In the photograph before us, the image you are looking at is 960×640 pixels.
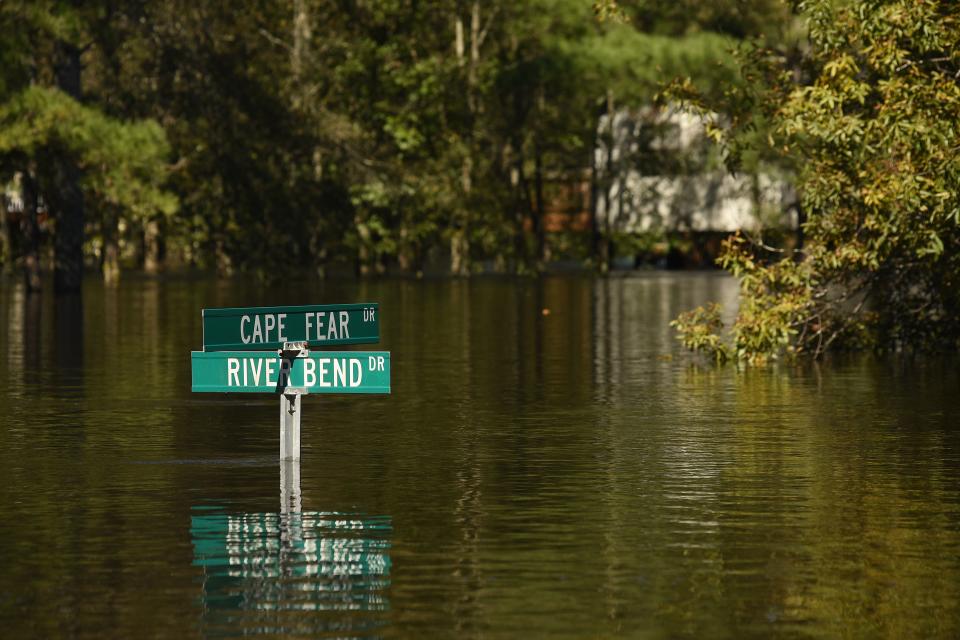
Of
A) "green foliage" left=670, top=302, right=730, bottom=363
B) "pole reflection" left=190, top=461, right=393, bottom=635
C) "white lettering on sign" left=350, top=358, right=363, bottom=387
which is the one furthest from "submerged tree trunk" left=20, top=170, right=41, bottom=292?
"pole reflection" left=190, top=461, right=393, bottom=635

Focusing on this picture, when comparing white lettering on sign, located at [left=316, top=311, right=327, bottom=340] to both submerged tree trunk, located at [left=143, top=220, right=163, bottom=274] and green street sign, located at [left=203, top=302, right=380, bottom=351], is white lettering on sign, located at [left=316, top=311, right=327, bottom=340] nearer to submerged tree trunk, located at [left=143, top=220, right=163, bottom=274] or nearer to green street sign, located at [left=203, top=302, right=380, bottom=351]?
green street sign, located at [left=203, top=302, right=380, bottom=351]

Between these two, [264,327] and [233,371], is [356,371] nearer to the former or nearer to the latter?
[264,327]

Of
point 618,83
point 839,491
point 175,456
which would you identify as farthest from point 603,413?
point 618,83

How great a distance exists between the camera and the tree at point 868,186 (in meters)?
25.7

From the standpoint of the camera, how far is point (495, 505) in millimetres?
14180

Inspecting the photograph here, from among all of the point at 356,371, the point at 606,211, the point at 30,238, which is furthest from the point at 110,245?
the point at 356,371

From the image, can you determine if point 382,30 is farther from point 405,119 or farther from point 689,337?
point 689,337

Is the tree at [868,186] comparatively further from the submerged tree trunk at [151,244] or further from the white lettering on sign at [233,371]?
the submerged tree trunk at [151,244]

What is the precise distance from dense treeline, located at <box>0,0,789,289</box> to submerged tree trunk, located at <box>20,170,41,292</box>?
0.07 metres

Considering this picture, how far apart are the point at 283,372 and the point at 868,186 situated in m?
12.0

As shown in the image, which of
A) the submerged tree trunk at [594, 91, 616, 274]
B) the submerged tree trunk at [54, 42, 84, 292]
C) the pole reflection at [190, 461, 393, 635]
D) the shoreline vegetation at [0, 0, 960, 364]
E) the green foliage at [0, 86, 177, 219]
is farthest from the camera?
the submerged tree trunk at [594, 91, 616, 274]

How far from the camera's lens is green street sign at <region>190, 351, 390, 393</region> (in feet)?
49.8

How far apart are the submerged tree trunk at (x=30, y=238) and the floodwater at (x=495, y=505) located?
31.8 metres

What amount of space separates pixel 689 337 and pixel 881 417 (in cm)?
773
